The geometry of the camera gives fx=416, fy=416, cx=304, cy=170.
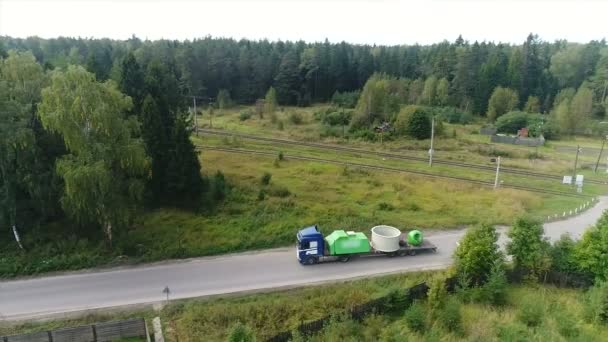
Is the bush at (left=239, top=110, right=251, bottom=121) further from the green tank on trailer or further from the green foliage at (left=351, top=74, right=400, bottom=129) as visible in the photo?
the green tank on trailer

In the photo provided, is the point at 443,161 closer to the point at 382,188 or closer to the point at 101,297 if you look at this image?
the point at 382,188

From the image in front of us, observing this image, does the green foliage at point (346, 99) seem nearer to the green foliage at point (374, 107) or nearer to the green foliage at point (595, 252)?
the green foliage at point (374, 107)

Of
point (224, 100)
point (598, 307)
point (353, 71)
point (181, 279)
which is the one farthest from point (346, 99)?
point (598, 307)

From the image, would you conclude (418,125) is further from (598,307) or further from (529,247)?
(598,307)

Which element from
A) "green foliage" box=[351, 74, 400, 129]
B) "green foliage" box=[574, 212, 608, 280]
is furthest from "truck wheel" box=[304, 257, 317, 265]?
"green foliage" box=[351, 74, 400, 129]

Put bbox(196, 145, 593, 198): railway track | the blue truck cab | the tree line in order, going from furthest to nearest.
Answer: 1. bbox(196, 145, 593, 198): railway track
2. the blue truck cab
3. the tree line
